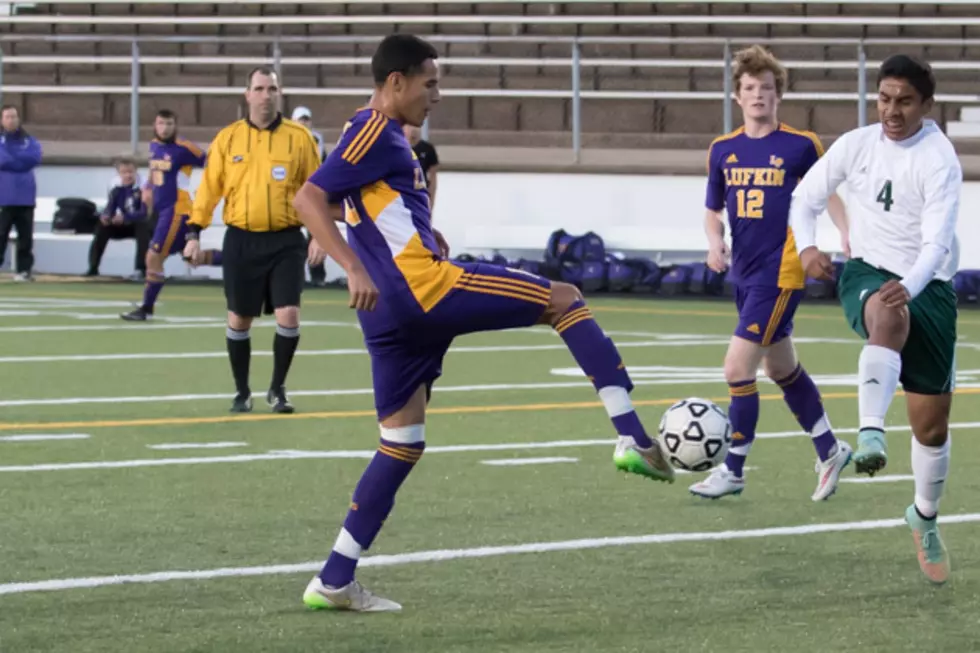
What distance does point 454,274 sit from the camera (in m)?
6.28

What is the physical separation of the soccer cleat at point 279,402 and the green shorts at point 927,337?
5.53 metres

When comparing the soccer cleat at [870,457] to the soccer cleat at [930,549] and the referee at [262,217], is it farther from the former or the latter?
the referee at [262,217]

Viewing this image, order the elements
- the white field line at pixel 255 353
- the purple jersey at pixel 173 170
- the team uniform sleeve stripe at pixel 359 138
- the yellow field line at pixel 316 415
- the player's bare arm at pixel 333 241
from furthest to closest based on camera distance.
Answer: the purple jersey at pixel 173 170, the white field line at pixel 255 353, the yellow field line at pixel 316 415, the team uniform sleeve stripe at pixel 359 138, the player's bare arm at pixel 333 241

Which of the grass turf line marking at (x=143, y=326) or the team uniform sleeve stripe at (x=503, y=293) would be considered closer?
the team uniform sleeve stripe at (x=503, y=293)

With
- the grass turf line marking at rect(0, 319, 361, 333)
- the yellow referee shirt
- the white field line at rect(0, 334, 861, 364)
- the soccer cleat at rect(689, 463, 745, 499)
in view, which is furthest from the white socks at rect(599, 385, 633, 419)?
the grass turf line marking at rect(0, 319, 361, 333)

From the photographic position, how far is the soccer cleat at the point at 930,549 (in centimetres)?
669

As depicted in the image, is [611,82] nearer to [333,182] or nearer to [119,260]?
[119,260]

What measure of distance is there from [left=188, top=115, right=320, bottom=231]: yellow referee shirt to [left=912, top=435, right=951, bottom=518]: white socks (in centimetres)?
542

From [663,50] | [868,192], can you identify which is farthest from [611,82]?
[868,192]

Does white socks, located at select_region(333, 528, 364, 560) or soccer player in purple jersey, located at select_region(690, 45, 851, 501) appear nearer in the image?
white socks, located at select_region(333, 528, 364, 560)

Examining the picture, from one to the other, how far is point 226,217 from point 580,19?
656 inches

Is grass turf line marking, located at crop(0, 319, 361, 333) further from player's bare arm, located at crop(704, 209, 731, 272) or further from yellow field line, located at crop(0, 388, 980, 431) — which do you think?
player's bare arm, located at crop(704, 209, 731, 272)

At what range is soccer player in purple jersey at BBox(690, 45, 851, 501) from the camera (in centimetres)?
892

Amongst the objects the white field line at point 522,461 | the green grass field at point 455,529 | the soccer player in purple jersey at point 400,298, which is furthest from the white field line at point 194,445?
the soccer player in purple jersey at point 400,298
